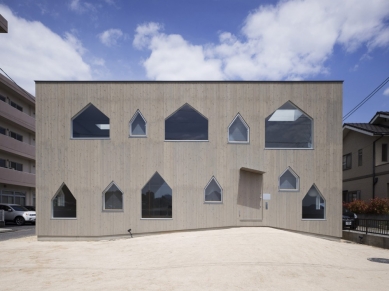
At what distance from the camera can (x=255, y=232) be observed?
41.8ft

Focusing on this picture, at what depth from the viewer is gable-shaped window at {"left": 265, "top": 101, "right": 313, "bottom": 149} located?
1462 centimetres

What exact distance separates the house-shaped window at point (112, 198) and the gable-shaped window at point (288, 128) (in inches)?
267

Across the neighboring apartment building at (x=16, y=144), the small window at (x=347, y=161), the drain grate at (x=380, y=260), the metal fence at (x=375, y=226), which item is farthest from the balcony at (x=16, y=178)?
the small window at (x=347, y=161)

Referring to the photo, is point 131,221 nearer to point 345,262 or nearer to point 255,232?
point 255,232

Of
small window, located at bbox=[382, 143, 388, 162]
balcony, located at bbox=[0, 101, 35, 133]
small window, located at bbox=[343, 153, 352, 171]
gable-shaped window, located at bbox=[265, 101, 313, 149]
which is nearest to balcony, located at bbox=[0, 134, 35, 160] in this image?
balcony, located at bbox=[0, 101, 35, 133]

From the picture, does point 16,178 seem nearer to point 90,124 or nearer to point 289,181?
point 90,124

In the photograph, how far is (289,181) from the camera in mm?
14508

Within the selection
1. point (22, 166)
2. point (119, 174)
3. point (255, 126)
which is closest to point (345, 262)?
point (255, 126)

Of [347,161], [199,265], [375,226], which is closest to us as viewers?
[199,265]

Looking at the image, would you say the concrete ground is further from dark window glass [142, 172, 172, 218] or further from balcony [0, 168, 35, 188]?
balcony [0, 168, 35, 188]

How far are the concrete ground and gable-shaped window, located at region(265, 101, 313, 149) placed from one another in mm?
3974

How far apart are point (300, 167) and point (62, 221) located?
34.7 ft

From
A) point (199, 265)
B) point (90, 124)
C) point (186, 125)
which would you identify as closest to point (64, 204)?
point (90, 124)

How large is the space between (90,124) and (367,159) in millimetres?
20501
